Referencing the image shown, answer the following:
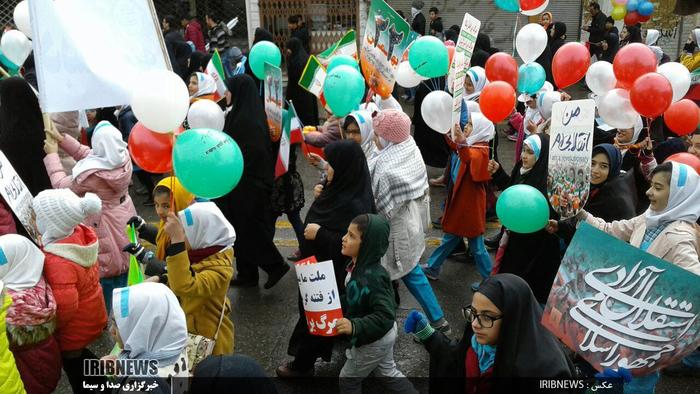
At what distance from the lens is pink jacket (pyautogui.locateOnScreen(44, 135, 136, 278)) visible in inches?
166

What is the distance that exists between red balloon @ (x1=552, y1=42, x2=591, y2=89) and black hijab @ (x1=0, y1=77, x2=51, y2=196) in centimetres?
434

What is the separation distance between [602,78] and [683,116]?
72 centimetres

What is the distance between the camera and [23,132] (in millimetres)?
4410

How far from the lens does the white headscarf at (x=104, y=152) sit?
4.20 meters

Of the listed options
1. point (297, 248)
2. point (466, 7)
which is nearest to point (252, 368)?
point (297, 248)

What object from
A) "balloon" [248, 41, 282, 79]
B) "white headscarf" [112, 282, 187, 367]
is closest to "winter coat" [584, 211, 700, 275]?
"white headscarf" [112, 282, 187, 367]

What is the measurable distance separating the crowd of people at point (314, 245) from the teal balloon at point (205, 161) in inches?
10.6

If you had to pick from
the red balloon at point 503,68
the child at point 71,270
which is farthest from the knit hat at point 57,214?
the red balloon at point 503,68

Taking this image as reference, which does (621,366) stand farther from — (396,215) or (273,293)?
(273,293)

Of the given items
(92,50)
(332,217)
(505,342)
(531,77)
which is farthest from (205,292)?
(531,77)

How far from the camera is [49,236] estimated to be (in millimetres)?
3330

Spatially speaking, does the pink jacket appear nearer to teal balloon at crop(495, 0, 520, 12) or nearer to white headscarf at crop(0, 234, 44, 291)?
→ white headscarf at crop(0, 234, 44, 291)

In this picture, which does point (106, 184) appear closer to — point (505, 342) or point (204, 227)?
point (204, 227)

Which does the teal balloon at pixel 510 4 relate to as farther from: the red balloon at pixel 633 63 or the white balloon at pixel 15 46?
the white balloon at pixel 15 46
